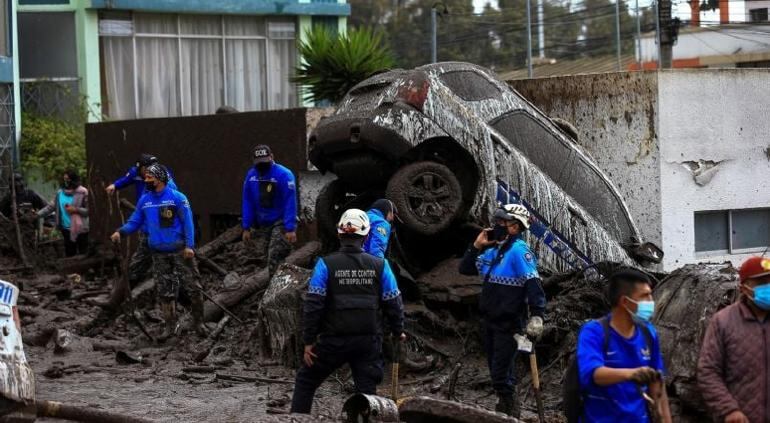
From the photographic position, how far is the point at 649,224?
48.0 feet

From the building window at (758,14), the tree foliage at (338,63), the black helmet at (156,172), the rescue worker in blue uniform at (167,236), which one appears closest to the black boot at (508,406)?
the rescue worker in blue uniform at (167,236)

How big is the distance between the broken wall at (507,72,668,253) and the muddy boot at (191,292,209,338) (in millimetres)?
4693

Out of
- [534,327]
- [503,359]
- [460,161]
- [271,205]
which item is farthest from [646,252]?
[534,327]

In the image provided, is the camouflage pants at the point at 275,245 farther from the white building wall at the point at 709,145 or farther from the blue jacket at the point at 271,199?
the white building wall at the point at 709,145

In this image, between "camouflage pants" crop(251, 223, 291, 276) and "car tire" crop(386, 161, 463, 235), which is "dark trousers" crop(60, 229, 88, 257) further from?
"car tire" crop(386, 161, 463, 235)

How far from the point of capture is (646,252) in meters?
12.6

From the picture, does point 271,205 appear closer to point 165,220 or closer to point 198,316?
point 165,220

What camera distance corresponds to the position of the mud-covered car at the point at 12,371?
728 cm

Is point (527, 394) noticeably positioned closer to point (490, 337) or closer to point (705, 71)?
point (490, 337)

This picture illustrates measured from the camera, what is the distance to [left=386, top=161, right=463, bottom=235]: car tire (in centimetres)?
1128

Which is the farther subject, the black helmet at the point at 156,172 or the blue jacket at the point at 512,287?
the black helmet at the point at 156,172

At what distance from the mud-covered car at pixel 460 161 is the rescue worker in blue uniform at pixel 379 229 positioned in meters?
0.60

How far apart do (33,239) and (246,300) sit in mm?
6961

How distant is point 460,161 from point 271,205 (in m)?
2.10
